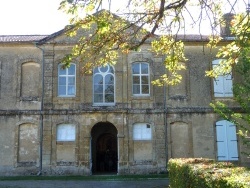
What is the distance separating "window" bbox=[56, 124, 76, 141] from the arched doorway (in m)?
2.01

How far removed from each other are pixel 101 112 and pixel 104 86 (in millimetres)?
1661

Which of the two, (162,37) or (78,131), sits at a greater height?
(162,37)

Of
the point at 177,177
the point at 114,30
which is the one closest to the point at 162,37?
the point at 114,30

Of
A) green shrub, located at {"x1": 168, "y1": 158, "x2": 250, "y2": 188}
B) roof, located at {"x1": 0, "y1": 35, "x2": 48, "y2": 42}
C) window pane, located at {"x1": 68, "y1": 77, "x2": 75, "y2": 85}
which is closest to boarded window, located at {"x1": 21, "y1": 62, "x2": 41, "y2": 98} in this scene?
roof, located at {"x1": 0, "y1": 35, "x2": 48, "y2": 42}

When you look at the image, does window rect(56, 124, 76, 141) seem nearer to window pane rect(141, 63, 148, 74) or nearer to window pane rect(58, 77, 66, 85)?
window pane rect(58, 77, 66, 85)

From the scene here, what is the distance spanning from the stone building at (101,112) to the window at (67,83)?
58mm

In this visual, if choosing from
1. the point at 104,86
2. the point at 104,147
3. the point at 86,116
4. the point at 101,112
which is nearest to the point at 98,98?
the point at 104,86

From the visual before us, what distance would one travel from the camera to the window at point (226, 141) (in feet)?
67.6

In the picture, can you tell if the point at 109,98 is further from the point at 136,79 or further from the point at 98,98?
the point at 136,79

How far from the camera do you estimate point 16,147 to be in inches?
792

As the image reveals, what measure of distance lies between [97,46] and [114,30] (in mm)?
824

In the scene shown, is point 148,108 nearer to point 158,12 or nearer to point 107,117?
point 107,117

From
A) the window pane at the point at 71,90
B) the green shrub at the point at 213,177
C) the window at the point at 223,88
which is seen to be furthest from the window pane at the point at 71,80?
the green shrub at the point at 213,177

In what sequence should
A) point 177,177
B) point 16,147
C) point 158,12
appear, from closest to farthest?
point 158,12 → point 177,177 → point 16,147
